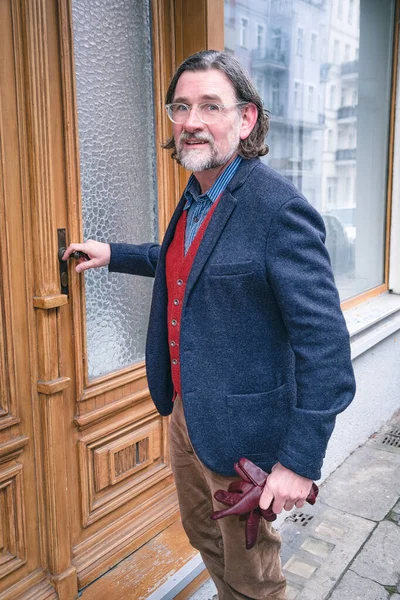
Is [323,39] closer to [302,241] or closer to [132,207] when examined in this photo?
[132,207]

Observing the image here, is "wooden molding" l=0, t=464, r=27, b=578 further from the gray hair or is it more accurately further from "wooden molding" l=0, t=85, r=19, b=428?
the gray hair

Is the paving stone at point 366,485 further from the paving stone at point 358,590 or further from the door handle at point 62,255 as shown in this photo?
the door handle at point 62,255

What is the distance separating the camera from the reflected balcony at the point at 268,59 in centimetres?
367

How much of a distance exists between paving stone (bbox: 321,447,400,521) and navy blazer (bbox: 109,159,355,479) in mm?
1864

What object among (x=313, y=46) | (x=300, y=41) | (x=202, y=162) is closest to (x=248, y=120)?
(x=202, y=162)

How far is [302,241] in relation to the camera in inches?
64.5

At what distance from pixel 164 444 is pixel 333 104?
3013 mm

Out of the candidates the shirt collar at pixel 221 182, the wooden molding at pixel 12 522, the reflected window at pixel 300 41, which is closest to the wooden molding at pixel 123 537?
the wooden molding at pixel 12 522

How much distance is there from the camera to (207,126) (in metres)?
1.80

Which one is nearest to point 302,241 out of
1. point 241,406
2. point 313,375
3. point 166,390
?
point 313,375

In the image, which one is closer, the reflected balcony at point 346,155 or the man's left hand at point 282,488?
the man's left hand at point 282,488

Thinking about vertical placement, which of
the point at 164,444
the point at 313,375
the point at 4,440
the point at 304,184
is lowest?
the point at 164,444

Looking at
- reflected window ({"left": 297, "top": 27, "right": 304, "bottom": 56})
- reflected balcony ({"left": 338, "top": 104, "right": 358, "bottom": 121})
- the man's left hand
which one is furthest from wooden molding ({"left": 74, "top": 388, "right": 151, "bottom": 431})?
reflected balcony ({"left": 338, "top": 104, "right": 358, "bottom": 121})

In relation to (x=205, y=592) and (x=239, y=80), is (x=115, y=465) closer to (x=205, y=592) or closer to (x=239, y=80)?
(x=205, y=592)
